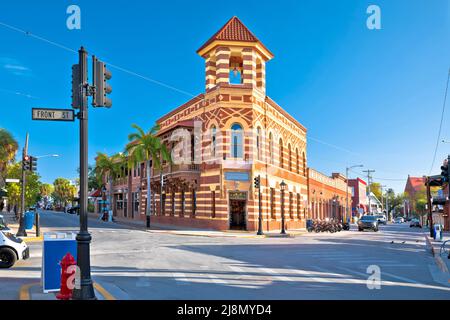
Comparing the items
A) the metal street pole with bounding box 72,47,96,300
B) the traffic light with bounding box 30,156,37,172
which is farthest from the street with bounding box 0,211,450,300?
the traffic light with bounding box 30,156,37,172

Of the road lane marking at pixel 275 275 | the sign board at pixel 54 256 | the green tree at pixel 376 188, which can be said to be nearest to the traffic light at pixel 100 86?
the sign board at pixel 54 256

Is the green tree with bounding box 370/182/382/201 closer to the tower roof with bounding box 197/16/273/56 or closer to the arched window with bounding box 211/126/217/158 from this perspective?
the tower roof with bounding box 197/16/273/56

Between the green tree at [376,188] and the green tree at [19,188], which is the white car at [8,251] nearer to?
the green tree at [19,188]

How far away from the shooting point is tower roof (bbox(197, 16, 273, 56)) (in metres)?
35.5

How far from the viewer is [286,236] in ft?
103

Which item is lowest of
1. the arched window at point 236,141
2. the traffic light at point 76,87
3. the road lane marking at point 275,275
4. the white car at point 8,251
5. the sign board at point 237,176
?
the road lane marking at point 275,275

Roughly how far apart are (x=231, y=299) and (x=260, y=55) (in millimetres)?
31306

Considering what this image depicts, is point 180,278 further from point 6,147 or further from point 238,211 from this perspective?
point 6,147

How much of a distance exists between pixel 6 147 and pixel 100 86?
42.5 m

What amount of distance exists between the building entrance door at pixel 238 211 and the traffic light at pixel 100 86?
26.4 metres

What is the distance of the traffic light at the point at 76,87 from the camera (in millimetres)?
8609

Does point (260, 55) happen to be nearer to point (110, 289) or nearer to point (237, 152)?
point (237, 152)

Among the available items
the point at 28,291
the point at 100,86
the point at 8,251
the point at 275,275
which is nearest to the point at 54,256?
the point at 28,291

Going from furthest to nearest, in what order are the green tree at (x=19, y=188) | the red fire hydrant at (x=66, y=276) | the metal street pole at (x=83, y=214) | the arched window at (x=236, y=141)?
the green tree at (x=19, y=188) → the arched window at (x=236, y=141) → the red fire hydrant at (x=66, y=276) → the metal street pole at (x=83, y=214)
